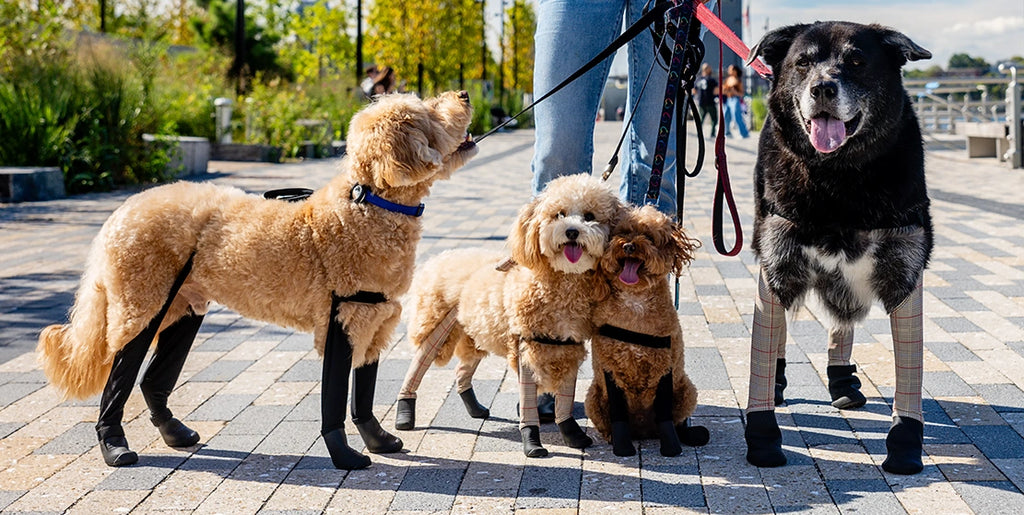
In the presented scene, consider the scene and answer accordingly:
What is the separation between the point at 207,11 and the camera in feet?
166

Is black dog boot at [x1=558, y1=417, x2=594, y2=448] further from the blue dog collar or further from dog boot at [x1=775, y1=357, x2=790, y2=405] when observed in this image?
the blue dog collar

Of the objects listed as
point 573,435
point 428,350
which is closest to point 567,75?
point 428,350

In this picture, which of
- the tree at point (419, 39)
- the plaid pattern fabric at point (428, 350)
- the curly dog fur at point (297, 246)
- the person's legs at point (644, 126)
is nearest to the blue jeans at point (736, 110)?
the tree at point (419, 39)

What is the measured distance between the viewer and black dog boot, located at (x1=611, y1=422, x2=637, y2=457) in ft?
12.2

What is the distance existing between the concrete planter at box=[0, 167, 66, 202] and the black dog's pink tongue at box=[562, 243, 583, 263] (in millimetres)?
10325

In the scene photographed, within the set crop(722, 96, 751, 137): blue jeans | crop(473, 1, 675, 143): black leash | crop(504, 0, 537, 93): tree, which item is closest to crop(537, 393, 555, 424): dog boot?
crop(473, 1, 675, 143): black leash

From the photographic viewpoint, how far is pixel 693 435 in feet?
12.5

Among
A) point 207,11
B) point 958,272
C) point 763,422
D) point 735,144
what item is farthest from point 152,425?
point 207,11

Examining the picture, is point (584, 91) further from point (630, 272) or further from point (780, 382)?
point (780, 382)

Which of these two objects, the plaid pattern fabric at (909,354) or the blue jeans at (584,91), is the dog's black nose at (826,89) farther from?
the blue jeans at (584,91)

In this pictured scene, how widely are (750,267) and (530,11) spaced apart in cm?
5751

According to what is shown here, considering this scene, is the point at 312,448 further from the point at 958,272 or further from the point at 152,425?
the point at 958,272

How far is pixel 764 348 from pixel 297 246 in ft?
5.61

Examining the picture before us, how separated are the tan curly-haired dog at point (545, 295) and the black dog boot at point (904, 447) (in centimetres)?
107
